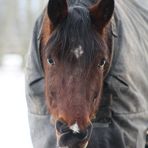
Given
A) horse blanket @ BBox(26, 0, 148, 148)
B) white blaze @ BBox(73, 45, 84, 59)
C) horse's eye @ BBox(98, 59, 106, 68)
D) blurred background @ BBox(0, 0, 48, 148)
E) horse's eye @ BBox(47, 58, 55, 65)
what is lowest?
blurred background @ BBox(0, 0, 48, 148)

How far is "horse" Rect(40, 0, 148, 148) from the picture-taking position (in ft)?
10.2

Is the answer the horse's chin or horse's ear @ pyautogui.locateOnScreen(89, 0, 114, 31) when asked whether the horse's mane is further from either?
the horse's chin

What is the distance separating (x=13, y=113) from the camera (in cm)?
723

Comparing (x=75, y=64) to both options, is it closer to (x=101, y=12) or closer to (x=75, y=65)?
(x=75, y=65)

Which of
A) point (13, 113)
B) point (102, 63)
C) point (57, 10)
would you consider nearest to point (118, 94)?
point (102, 63)

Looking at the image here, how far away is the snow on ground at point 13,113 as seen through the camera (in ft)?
19.9

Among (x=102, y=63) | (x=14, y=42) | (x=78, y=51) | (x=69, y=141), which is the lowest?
(x=14, y=42)

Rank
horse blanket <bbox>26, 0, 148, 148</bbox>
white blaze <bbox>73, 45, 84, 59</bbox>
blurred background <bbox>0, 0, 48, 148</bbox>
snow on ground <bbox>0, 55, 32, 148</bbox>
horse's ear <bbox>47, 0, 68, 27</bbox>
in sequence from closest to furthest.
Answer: white blaze <bbox>73, 45, 84, 59</bbox> → horse's ear <bbox>47, 0, 68, 27</bbox> → horse blanket <bbox>26, 0, 148, 148</bbox> → snow on ground <bbox>0, 55, 32, 148</bbox> → blurred background <bbox>0, 0, 48, 148</bbox>

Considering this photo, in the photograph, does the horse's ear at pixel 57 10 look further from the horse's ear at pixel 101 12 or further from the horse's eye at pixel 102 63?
the horse's eye at pixel 102 63

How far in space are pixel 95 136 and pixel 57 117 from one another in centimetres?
52

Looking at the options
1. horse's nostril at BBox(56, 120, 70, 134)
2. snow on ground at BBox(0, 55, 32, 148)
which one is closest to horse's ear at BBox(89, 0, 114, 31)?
horse's nostril at BBox(56, 120, 70, 134)

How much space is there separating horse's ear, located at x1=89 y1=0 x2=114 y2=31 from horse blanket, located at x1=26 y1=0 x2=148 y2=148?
0.66 ft

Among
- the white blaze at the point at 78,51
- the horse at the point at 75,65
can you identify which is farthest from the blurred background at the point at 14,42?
the white blaze at the point at 78,51

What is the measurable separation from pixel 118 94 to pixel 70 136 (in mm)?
597
